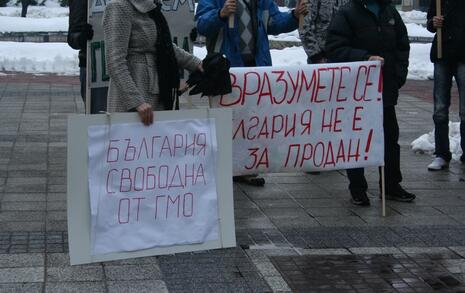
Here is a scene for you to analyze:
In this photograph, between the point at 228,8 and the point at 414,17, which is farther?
the point at 414,17

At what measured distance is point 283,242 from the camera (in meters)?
6.74

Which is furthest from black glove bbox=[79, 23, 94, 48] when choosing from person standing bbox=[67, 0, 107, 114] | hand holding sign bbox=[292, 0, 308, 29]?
hand holding sign bbox=[292, 0, 308, 29]

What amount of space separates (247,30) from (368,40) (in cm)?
128

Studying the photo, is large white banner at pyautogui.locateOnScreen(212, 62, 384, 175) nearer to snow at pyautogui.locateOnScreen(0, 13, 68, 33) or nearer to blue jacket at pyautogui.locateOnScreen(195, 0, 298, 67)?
blue jacket at pyautogui.locateOnScreen(195, 0, 298, 67)

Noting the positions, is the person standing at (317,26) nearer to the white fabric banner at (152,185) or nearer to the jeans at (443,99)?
the jeans at (443,99)

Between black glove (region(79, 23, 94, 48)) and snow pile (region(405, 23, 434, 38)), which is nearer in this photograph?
black glove (region(79, 23, 94, 48))

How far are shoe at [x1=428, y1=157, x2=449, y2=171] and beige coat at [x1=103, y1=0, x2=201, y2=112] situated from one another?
3755 mm

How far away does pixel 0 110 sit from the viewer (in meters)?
12.9

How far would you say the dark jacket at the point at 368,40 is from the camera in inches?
306

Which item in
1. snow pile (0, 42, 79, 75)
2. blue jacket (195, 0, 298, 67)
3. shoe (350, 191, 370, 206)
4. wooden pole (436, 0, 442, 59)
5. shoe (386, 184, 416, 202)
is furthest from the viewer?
snow pile (0, 42, 79, 75)

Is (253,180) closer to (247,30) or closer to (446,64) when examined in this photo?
(247,30)

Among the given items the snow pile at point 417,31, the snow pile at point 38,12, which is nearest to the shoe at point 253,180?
the snow pile at point 417,31

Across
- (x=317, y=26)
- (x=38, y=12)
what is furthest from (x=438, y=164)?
(x=38, y=12)

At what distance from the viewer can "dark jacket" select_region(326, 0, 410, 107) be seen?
777 cm
